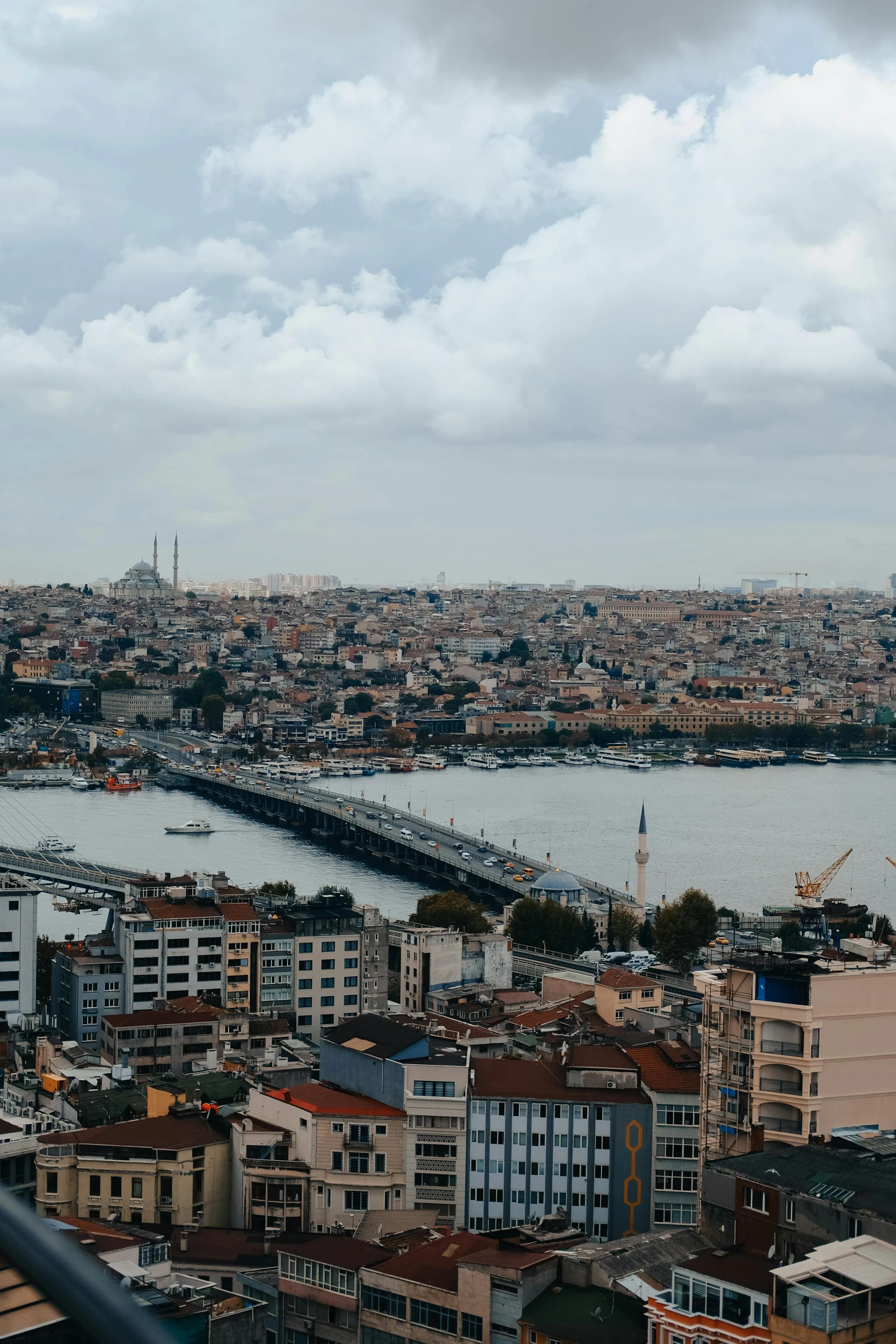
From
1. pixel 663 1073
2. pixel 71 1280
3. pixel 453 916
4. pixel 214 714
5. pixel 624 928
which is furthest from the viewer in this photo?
pixel 214 714

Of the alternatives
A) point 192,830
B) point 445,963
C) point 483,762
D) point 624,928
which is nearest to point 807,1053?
point 445,963

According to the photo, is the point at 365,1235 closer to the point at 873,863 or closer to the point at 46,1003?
the point at 46,1003

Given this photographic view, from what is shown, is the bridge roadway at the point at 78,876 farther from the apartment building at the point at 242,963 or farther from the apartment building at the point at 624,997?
the apartment building at the point at 624,997

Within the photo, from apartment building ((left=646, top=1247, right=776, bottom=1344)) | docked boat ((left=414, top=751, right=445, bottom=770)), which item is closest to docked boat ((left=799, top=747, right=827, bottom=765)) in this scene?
docked boat ((left=414, top=751, right=445, bottom=770))

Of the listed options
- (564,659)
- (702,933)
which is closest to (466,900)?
(702,933)

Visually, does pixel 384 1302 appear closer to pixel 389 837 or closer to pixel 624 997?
pixel 624 997

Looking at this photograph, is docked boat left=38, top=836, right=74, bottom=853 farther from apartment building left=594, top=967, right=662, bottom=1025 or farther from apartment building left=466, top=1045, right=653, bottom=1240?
apartment building left=466, top=1045, right=653, bottom=1240
